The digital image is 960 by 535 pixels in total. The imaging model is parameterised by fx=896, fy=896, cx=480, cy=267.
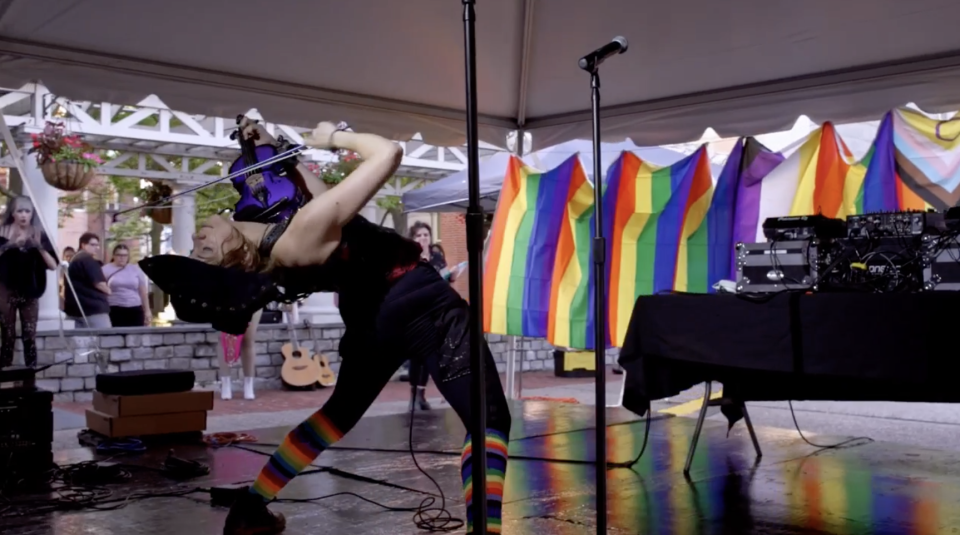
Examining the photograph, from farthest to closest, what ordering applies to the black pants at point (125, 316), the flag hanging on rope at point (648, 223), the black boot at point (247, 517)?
the black pants at point (125, 316) < the flag hanging on rope at point (648, 223) < the black boot at point (247, 517)

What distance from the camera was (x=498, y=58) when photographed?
498 centimetres

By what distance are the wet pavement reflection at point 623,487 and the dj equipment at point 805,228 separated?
1092 mm

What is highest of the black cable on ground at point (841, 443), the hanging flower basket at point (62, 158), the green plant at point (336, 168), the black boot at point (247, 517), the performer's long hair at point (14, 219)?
the green plant at point (336, 168)

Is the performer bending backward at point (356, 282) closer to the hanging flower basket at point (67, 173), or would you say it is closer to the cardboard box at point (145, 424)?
the cardboard box at point (145, 424)

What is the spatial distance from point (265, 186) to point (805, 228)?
2.26 metres

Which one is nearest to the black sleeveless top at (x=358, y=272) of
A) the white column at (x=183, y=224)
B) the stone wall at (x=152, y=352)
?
the stone wall at (x=152, y=352)

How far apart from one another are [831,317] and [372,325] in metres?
1.63

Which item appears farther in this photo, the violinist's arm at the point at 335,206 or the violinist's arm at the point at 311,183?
the violinist's arm at the point at 311,183

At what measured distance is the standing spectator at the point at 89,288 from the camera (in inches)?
345

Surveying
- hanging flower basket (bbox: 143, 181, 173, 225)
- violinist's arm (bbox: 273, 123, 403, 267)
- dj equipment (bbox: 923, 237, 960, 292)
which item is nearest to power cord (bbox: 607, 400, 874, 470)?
dj equipment (bbox: 923, 237, 960, 292)

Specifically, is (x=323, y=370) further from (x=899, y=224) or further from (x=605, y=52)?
(x=605, y=52)

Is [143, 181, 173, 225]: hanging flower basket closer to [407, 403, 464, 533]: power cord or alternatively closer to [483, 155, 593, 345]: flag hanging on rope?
[483, 155, 593, 345]: flag hanging on rope

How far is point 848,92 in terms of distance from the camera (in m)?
4.66

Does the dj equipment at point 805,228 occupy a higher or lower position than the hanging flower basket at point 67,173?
lower
